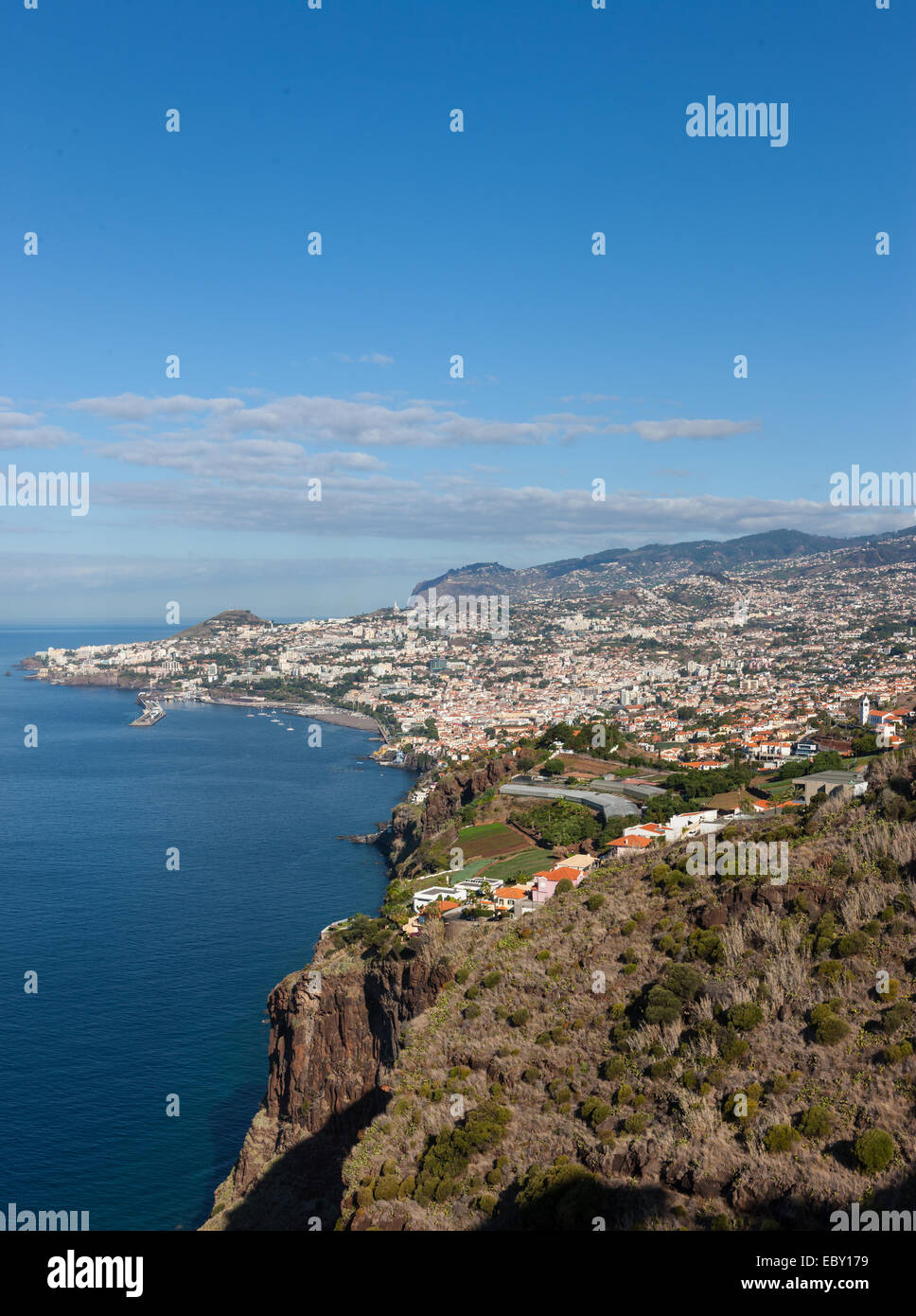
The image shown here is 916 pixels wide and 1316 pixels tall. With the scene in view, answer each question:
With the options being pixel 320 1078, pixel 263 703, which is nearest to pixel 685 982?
pixel 320 1078

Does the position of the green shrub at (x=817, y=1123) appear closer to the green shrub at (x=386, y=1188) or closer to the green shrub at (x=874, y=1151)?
the green shrub at (x=874, y=1151)

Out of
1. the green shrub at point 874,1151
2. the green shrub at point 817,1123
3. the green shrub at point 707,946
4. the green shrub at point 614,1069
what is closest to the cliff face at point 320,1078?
the green shrub at point 707,946

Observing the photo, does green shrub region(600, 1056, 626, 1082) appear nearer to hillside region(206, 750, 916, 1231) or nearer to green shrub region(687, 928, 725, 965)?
hillside region(206, 750, 916, 1231)

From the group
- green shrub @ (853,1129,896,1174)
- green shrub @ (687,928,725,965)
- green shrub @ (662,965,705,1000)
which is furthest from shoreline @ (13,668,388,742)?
green shrub @ (853,1129,896,1174)

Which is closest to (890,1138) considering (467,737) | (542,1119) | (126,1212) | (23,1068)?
(542,1119)

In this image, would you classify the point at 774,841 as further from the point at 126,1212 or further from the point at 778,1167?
the point at 126,1212

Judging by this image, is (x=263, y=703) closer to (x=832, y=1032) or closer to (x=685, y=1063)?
(x=685, y=1063)

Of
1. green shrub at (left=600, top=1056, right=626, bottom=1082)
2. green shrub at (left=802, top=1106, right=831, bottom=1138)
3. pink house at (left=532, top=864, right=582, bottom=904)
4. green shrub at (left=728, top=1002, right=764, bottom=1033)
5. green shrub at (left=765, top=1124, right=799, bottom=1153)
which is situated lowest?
pink house at (left=532, top=864, right=582, bottom=904)
